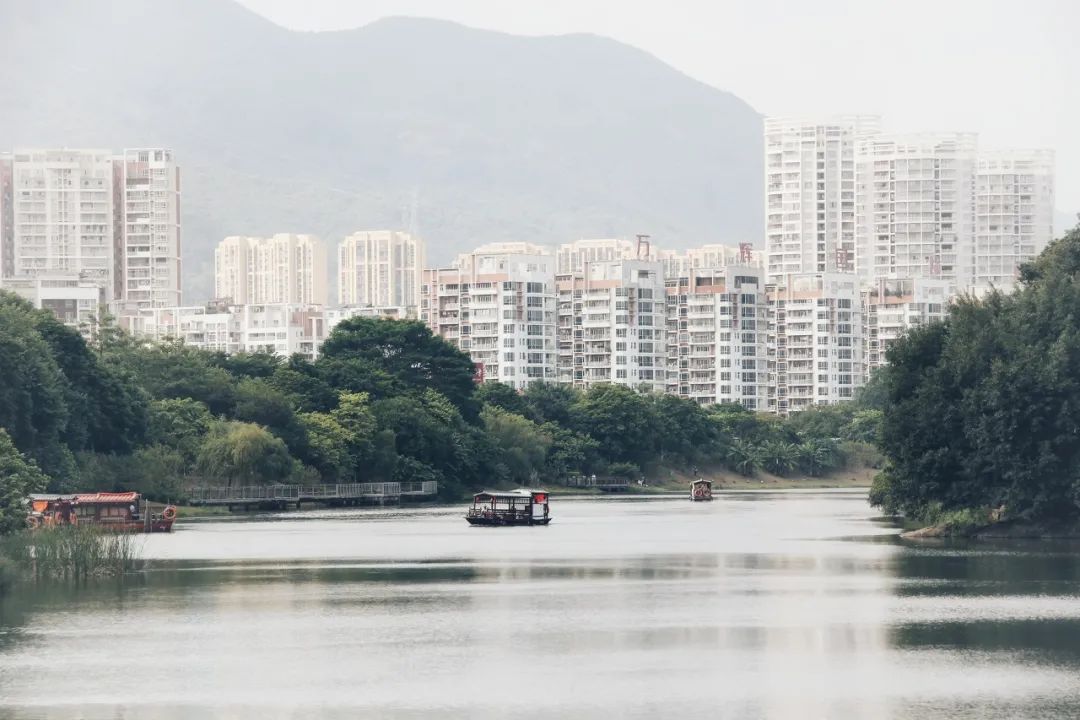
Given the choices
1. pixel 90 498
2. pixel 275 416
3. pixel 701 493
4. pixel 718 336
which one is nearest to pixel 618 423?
pixel 701 493

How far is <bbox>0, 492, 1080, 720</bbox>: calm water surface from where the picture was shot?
29.6 metres

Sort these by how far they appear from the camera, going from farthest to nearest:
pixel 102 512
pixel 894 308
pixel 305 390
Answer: pixel 894 308 < pixel 305 390 < pixel 102 512

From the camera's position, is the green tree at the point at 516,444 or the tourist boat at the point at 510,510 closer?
the tourist boat at the point at 510,510

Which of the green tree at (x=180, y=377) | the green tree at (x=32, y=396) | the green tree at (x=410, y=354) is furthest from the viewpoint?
the green tree at (x=410, y=354)

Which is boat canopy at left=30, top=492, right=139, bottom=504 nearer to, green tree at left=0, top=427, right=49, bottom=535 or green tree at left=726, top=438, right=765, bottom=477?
green tree at left=0, top=427, right=49, bottom=535

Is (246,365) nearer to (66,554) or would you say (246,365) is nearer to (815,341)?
(66,554)

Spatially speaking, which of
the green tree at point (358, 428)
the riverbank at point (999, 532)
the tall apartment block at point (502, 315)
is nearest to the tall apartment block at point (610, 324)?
the tall apartment block at point (502, 315)

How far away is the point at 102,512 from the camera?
6969 cm

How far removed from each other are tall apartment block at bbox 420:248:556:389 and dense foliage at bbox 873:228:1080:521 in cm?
11524

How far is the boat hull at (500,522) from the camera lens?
8369 centimetres

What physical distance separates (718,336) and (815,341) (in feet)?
32.5

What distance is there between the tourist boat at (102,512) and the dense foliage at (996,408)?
86.3ft

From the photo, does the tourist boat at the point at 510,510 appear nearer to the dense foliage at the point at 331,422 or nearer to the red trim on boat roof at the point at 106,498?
the dense foliage at the point at 331,422

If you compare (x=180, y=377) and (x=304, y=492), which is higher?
(x=180, y=377)
